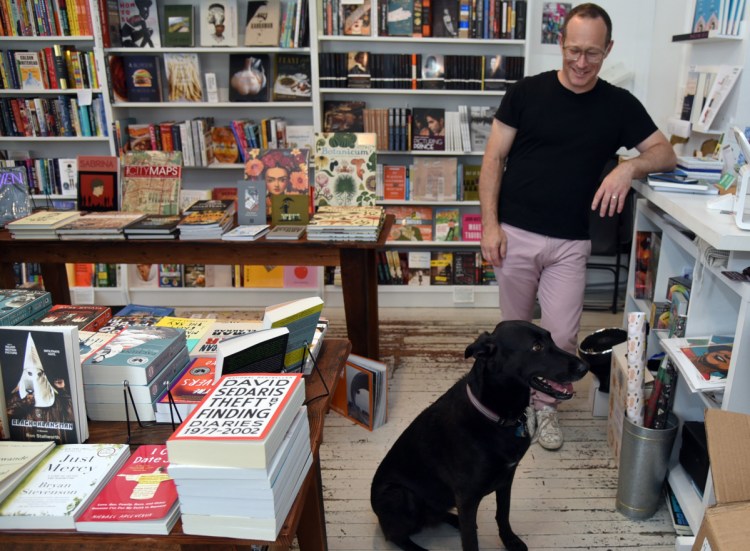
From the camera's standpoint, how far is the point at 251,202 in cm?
289

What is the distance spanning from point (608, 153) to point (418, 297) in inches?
78.2

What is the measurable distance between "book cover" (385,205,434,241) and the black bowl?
1.48m

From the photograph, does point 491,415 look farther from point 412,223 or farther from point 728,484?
point 412,223

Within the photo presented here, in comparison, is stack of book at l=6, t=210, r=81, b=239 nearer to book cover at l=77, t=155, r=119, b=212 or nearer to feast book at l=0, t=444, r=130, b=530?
book cover at l=77, t=155, r=119, b=212

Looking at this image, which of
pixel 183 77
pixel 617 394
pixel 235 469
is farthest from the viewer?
pixel 183 77

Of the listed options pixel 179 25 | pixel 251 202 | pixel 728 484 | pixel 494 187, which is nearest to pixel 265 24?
pixel 179 25

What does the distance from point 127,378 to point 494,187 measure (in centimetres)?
162

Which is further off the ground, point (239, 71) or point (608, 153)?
point (239, 71)

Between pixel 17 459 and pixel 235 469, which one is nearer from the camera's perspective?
pixel 235 469

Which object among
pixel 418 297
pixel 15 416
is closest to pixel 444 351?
pixel 418 297

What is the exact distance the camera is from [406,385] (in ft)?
10.2

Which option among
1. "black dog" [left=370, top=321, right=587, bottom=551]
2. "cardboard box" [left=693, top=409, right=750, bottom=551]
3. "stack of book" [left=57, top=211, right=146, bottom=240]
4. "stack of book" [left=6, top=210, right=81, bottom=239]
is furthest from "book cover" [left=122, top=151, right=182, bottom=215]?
"cardboard box" [left=693, top=409, right=750, bottom=551]

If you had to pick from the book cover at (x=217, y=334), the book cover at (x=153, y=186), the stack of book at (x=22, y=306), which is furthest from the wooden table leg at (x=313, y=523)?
the book cover at (x=153, y=186)

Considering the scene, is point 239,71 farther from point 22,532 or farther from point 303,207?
point 22,532
